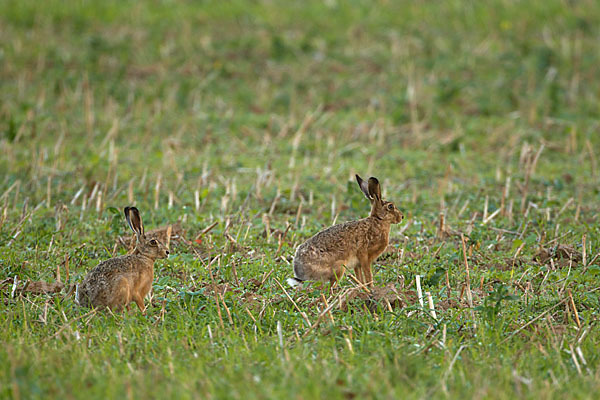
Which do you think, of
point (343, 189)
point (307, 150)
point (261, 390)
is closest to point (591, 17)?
point (307, 150)

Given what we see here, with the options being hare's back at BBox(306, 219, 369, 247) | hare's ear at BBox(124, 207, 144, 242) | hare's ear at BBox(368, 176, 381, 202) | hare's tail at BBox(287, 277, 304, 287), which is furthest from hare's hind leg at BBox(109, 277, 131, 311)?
hare's ear at BBox(368, 176, 381, 202)

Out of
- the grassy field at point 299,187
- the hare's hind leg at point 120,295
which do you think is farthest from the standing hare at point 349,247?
the hare's hind leg at point 120,295

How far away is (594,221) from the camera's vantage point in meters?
8.49

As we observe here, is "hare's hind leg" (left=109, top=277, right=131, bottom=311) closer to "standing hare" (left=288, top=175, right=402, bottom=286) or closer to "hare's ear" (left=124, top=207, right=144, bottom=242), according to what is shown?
"hare's ear" (left=124, top=207, right=144, bottom=242)

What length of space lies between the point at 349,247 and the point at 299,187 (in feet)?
10.7

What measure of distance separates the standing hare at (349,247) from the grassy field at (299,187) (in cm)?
18

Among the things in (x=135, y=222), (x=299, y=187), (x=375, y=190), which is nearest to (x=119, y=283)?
(x=135, y=222)

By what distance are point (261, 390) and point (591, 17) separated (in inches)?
581

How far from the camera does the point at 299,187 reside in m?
9.70

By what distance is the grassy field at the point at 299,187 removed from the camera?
16.5 ft

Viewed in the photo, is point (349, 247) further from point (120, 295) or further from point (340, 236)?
point (120, 295)

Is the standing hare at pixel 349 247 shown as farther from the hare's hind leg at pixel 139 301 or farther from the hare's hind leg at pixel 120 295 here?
the hare's hind leg at pixel 120 295

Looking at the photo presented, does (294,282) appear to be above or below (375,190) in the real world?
below

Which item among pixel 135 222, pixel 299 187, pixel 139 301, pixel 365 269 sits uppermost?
pixel 135 222
